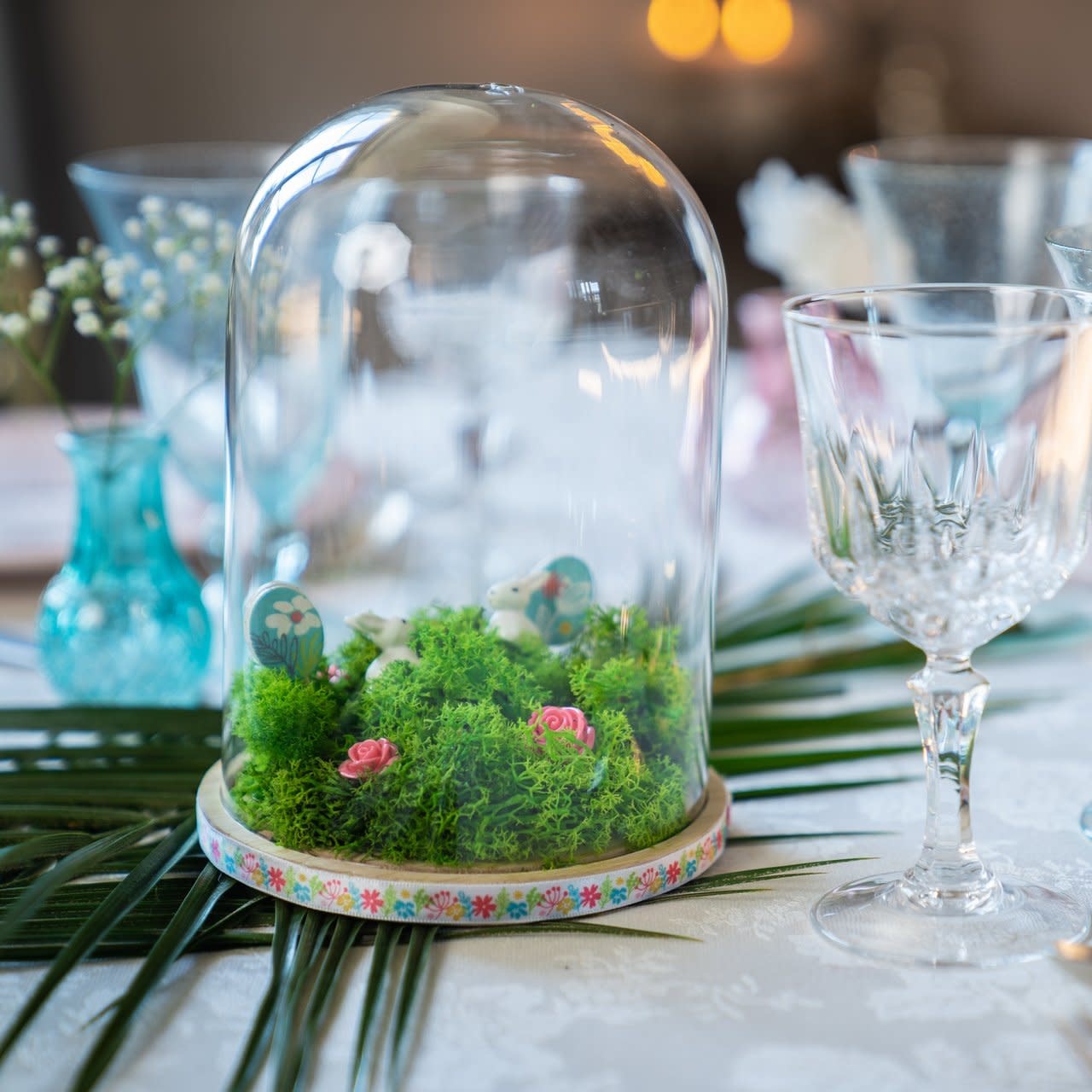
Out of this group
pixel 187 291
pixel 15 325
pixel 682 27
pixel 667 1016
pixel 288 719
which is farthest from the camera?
pixel 682 27

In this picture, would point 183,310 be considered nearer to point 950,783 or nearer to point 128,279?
point 128,279

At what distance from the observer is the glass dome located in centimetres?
57

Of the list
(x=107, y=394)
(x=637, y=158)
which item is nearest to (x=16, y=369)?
(x=107, y=394)

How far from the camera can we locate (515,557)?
2.79ft

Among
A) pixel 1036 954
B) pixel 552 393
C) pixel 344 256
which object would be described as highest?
pixel 344 256

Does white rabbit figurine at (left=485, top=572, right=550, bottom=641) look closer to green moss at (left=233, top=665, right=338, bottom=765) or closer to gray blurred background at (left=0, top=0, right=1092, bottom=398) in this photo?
green moss at (left=233, top=665, right=338, bottom=765)

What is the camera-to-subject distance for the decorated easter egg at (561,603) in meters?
0.66

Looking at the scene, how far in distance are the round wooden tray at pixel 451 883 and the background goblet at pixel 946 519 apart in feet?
0.23

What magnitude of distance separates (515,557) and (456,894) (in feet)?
1.09

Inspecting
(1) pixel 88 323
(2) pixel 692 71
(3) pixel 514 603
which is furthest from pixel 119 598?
(2) pixel 692 71

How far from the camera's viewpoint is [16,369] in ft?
7.94

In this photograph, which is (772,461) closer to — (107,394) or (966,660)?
(966,660)

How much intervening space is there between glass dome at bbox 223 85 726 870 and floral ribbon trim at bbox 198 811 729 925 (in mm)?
16

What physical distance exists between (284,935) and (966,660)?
289mm
